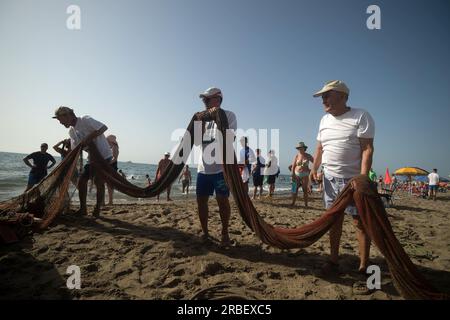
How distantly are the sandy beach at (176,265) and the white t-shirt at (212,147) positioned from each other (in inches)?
47.6

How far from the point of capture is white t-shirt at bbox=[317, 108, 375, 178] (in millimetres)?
2771

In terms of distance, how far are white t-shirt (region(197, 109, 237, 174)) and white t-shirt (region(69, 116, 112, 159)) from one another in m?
2.68

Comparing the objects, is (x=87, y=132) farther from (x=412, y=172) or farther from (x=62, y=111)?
(x=412, y=172)

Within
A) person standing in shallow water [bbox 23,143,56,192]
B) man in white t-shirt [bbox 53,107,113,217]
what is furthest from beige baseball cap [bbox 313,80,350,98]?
person standing in shallow water [bbox 23,143,56,192]

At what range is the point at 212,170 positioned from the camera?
3.69 m

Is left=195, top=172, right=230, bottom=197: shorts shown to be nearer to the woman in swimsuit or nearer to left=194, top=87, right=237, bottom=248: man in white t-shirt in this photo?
left=194, top=87, right=237, bottom=248: man in white t-shirt

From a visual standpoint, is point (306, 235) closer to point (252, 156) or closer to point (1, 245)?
point (1, 245)

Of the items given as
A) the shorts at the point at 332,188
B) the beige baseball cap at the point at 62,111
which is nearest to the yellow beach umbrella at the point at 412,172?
the shorts at the point at 332,188

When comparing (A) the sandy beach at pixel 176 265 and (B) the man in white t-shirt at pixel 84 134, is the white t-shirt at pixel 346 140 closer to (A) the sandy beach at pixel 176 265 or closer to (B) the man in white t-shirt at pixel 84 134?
(A) the sandy beach at pixel 176 265

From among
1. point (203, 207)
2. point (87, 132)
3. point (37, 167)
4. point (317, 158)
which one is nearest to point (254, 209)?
point (203, 207)

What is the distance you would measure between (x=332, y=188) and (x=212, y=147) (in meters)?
1.79
